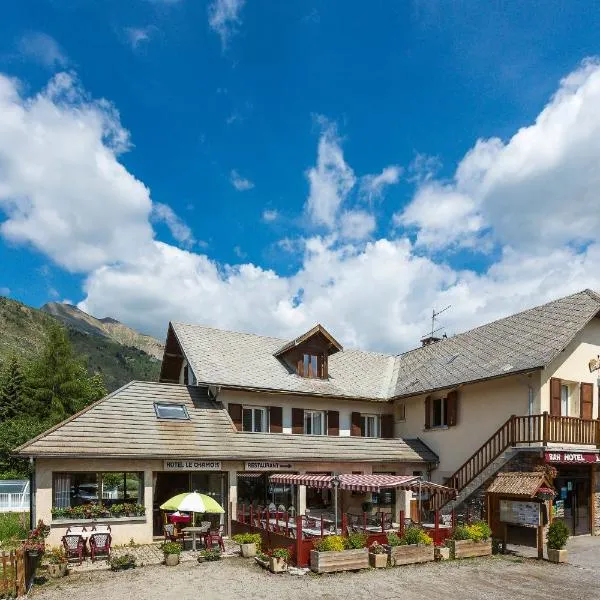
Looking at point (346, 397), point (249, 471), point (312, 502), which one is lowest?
point (312, 502)

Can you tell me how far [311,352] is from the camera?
27547 millimetres

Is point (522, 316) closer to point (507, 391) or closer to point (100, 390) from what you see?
point (507, 391)

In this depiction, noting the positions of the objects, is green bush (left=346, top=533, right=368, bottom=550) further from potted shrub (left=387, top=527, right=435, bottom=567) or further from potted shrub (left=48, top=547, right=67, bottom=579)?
potted shrub (left=48, top=547, right=67, bottom=579)

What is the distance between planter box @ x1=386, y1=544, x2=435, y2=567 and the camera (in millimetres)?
16828

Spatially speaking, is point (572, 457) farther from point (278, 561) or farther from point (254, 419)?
point (254, 419)

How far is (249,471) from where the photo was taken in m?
21.7

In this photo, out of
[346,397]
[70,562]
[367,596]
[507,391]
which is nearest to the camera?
[367,596]

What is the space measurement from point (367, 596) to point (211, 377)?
11977 mm

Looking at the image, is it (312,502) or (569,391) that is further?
(312,502)

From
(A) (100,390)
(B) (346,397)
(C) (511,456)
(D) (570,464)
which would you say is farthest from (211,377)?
(A) (100,390)

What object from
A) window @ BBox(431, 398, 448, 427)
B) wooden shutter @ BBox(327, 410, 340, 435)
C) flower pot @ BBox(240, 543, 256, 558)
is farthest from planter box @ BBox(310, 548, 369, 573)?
window @ BBox(431, 398, 448, 427)

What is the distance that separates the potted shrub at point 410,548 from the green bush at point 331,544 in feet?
5.09

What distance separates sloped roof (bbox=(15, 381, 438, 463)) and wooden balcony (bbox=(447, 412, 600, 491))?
3.30m

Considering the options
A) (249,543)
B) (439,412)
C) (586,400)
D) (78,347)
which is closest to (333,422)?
(439,412)
